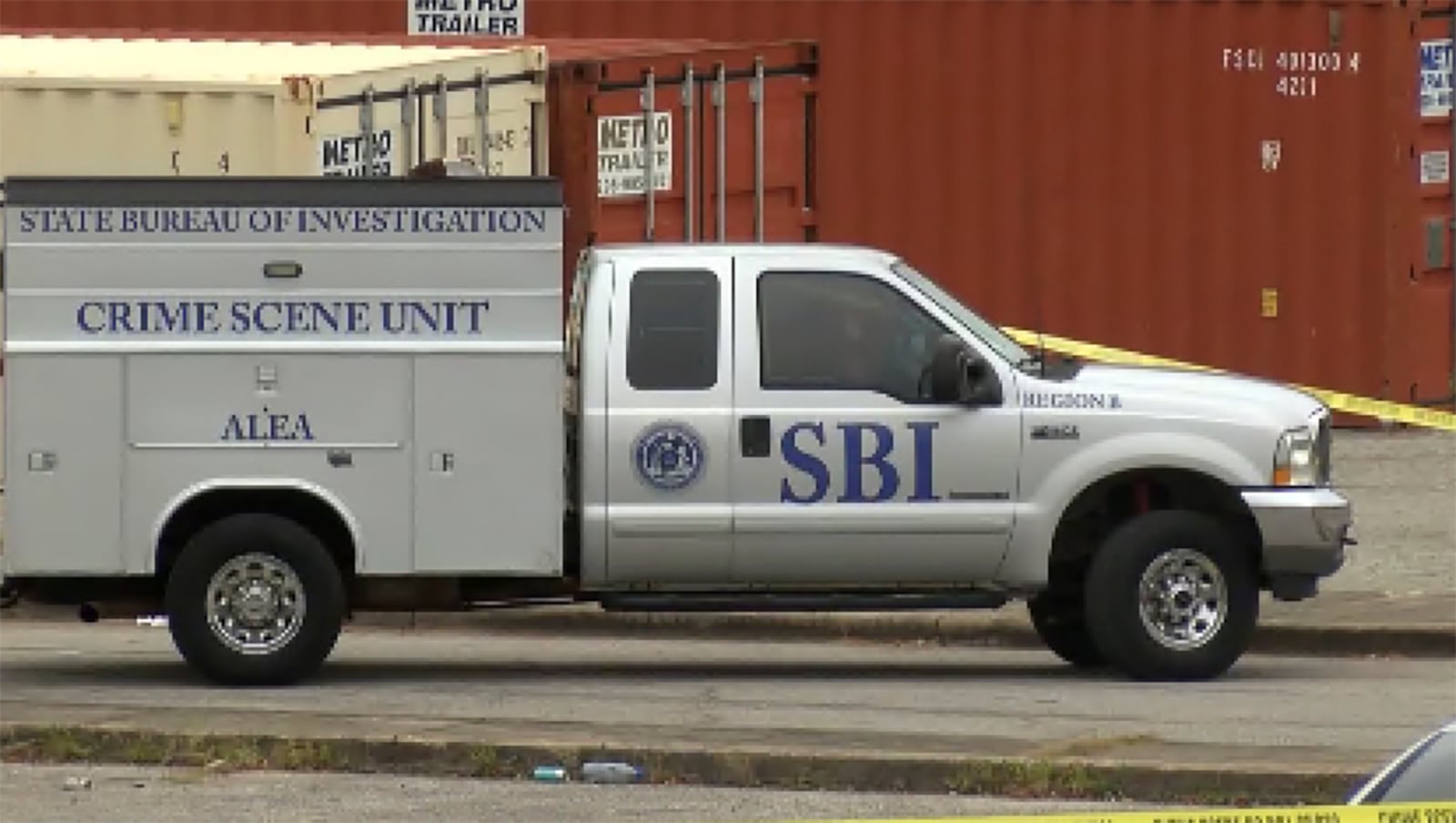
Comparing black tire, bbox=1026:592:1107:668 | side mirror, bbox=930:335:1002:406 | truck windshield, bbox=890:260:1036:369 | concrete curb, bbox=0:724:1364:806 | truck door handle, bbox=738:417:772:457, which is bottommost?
concrete curb, bbox=0:724:1364:806

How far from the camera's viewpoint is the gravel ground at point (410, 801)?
33.0 ft

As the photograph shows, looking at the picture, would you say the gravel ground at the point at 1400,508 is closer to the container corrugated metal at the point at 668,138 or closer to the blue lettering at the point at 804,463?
the container corrugated metal at the point at 668,138

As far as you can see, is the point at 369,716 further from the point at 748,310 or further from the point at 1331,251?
the point at 1331,251

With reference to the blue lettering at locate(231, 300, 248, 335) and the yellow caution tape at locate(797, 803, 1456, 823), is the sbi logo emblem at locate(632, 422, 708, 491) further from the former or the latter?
the yellow caution tape at locate(797, 803, 1456, 823)

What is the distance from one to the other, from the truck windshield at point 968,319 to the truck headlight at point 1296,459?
1036mm

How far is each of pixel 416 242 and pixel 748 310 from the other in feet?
4.31

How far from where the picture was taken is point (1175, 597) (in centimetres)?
1280

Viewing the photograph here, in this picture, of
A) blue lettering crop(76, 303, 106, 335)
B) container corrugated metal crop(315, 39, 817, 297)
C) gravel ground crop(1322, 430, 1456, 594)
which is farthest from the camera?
container corrugated metal crop(315, 39, 817, 297)

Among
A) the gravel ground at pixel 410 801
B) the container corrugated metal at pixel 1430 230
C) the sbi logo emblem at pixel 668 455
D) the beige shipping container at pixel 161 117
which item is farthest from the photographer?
the container corrugated metal at pixel 1430 230

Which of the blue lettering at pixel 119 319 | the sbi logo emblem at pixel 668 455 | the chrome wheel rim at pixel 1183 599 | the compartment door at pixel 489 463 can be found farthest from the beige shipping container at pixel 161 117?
the chrome wheel rim at pixel 1183 599

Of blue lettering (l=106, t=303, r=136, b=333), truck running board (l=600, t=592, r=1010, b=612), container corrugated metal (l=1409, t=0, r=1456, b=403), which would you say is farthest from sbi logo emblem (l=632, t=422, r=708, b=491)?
container corrugated metal (l=1409, t=0, r=1456, b=403)

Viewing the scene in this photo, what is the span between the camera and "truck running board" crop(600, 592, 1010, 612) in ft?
41.8

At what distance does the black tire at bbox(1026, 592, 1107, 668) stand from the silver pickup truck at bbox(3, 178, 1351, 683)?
0.80 feet

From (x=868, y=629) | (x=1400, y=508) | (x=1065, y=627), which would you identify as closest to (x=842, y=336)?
(x=1065, y=627)
